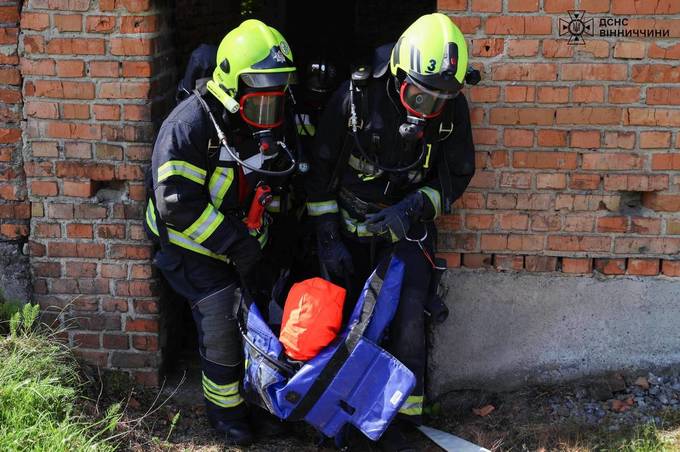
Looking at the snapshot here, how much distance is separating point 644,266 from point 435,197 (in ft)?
4.04

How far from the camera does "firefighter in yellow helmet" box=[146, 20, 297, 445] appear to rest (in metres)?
3.86

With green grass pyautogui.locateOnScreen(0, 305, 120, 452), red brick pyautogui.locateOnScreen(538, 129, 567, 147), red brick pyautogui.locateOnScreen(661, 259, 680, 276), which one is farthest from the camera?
red brick pyautogui.locateOnScreen(661, 259, 680, 276)

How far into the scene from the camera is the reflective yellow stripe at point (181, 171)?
12.6ft

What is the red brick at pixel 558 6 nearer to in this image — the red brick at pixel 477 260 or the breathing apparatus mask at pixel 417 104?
the breathing apparatus mask at pixel 417 104

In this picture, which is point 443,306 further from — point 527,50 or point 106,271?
point 106,271

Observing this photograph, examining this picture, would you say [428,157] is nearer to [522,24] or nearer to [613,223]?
[522,24]

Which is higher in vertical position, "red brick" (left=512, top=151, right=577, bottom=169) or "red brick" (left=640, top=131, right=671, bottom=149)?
"red brick" (left=640, top=131, right=671, bottom=149)

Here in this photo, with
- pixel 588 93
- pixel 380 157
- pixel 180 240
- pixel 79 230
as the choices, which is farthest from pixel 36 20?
pixel 588 93

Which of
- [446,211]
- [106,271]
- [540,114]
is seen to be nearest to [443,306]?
[446,211]

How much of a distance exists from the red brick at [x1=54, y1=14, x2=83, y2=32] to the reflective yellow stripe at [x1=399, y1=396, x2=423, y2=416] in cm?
248

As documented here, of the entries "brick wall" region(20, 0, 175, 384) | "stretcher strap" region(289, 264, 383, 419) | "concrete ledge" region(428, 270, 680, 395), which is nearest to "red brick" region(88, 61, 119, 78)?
"brick wall" region(20, 0, 175, 384)

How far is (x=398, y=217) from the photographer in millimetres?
4082

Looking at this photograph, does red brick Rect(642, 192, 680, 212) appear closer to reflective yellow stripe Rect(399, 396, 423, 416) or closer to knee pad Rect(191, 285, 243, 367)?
reflective yellow stripe Rect(399, 396, 423, 416)

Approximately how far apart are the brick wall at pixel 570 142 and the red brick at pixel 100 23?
5.44 ft
